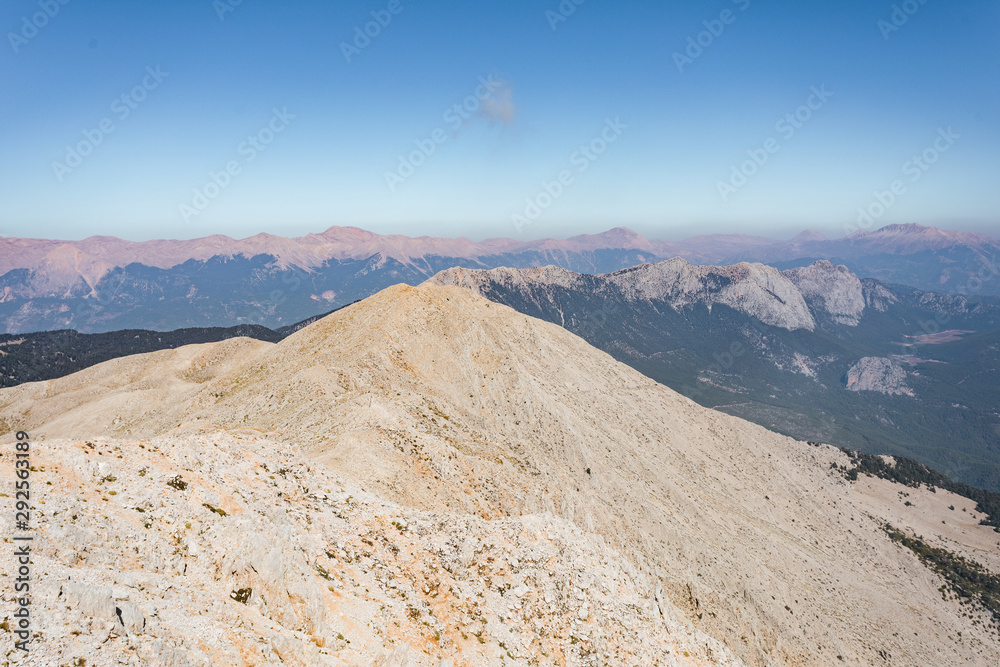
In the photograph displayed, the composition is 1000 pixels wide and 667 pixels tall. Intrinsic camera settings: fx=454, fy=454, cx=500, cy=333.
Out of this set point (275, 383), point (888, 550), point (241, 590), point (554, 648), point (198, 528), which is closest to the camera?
point (241, 590)

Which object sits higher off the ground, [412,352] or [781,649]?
[412,352]

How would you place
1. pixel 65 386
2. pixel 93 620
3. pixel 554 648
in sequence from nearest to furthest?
pixel 93 620 < pixel 554 648 < pixel 65 386

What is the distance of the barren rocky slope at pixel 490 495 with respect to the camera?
26828mm

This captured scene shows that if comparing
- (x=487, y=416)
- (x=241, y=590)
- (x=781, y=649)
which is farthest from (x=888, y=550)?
(x=241, y=590)

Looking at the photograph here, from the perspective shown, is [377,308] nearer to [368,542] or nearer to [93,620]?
[368,542]

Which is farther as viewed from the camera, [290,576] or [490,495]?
[490,495]

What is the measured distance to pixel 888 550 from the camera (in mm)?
101250

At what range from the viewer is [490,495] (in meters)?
53.8

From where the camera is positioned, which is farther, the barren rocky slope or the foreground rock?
the barren rocky slope

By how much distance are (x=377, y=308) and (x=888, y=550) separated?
12410cm

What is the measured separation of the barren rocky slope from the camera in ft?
88.0

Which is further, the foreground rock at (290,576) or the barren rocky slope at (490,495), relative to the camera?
the barren rocky slope at (490,495)

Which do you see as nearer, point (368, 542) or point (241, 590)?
point (241, 590)

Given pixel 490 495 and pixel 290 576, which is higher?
pixel 290 576
